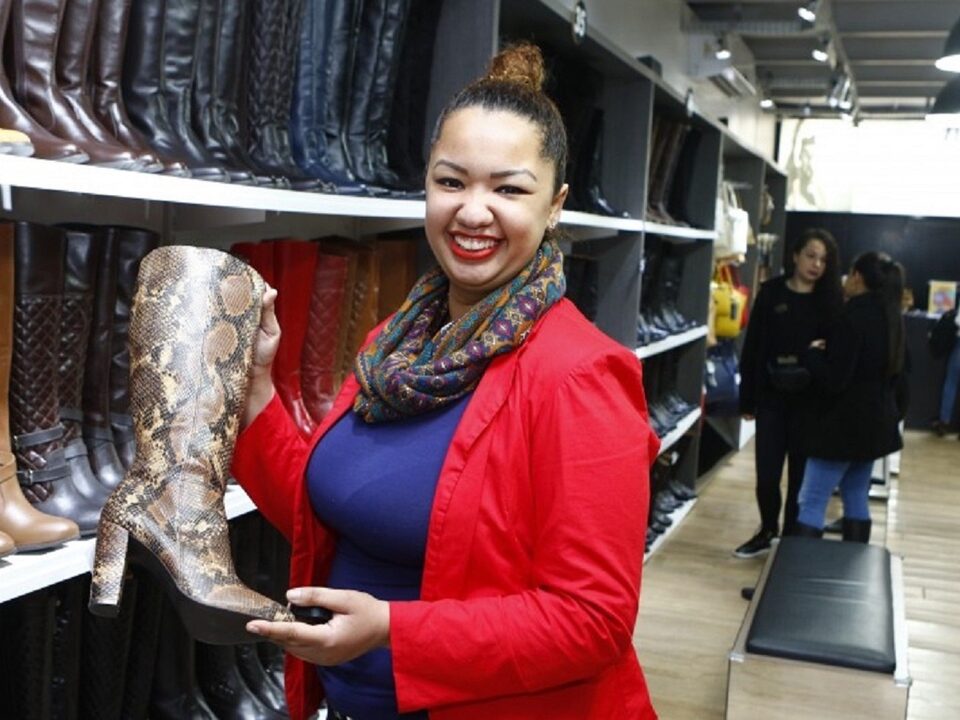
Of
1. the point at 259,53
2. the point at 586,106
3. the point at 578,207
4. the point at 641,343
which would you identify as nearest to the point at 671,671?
the point at 641,343

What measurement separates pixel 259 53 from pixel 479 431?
100 centimetres

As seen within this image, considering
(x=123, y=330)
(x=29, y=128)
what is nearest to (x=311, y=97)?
(x=123, y=330)

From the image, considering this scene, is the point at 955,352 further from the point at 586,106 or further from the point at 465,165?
the point at 465,165

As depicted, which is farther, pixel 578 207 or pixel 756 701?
pixel 578 207

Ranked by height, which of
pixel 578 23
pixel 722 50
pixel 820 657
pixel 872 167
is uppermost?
pixel 722 50

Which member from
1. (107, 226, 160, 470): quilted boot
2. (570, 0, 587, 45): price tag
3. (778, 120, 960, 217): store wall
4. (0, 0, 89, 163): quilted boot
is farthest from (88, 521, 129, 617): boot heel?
(778, 120, 960, 217): store wall

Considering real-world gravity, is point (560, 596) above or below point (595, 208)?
below

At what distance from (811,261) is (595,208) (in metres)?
1.60

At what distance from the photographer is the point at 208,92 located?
6.19ft

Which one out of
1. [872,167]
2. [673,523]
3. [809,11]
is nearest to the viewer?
[673,523]

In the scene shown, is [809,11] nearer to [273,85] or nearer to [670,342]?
[670,342]

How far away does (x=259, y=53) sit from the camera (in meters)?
2.00

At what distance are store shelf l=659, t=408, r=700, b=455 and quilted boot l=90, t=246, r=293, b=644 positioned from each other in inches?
130

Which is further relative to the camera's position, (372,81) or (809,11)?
(809,11)
